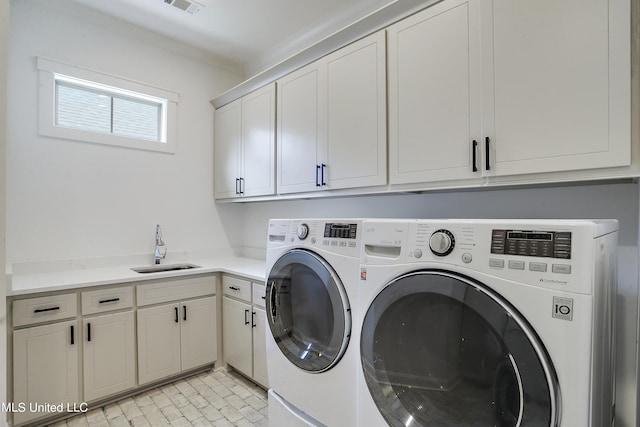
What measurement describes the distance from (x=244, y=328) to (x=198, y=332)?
42 centimetres

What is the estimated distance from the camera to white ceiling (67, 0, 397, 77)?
2406 millimetres

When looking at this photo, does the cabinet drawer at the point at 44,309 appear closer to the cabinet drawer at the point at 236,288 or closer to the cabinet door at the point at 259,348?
the cabinet drawer at the point at 236,288

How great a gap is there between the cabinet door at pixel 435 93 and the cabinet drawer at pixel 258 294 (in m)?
1.17

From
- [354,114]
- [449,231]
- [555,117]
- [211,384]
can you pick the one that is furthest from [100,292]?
[555,117]

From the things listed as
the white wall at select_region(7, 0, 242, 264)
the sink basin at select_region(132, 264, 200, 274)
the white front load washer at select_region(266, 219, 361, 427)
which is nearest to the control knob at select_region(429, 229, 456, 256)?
the white front load washer at select_region(266, 219, 361, 427)

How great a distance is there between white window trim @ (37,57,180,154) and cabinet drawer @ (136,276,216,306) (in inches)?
49.4

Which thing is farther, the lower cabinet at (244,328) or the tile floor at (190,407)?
the lower cabinet at (244,328)

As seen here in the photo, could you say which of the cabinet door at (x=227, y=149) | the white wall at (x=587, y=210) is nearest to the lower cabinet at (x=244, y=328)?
the cabinet door at (x=227, y=149)

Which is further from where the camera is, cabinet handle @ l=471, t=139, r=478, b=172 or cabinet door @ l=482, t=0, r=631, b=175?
cabinet handle @ l=471, t=139, r=478, b=172

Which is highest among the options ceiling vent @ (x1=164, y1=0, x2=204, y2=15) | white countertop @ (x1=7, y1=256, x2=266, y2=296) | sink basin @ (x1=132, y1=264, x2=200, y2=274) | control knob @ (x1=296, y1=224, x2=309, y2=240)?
ceiling vent @ (x1=164, y1=0, x2=204, y2=15)

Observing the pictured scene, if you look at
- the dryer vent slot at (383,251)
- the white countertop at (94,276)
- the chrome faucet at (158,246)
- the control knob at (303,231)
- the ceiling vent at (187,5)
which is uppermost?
the ceiling vent at (187,5)

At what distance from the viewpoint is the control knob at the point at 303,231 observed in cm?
151

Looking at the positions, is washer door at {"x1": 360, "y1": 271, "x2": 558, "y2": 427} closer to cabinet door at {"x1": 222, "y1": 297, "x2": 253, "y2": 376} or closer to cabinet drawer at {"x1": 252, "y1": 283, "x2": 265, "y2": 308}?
cabinet drawer at {"x1": 252, "y1": 283, "x2": 265, "y2": 308}

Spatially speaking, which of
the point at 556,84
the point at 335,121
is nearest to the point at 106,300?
the point at 335,121
